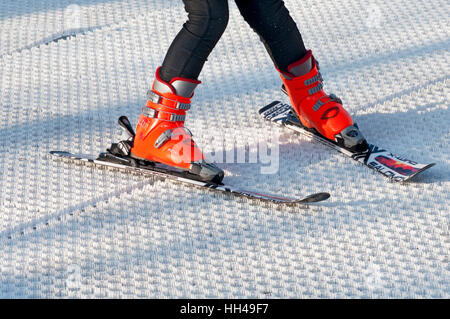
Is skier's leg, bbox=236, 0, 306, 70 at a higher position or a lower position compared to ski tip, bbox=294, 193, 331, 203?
higher

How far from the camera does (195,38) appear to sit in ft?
7.34

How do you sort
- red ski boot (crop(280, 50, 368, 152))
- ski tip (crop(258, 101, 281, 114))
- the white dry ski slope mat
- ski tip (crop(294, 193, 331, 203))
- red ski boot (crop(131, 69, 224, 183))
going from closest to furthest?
the white dry ski slope mat
ski tip (crop(294, 193, 331, 203))
red ski boot (crop(131, 69, 224, 183))
red ski boot (crop(280, 50, 368, 152))
ski tip (crop(258, 101, 281, 114))

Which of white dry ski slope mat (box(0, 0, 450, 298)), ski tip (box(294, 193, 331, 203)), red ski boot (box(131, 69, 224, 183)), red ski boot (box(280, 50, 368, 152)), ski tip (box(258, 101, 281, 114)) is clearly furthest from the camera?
ski tip (box(258, 101, 281, 114))

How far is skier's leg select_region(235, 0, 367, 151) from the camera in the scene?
93.7 inches

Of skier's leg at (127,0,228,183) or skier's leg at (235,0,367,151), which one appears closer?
skier's leg at (127,0,228,183)

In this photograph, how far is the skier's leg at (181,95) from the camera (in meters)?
2.22

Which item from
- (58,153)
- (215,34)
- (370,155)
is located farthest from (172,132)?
(370,155)

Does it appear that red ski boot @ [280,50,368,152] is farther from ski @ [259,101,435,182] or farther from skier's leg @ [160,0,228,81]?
skier's leg @ [160,0,228,81]

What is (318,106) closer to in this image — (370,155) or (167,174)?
(370,155)

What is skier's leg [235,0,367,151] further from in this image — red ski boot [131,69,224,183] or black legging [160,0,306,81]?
red ski boot [131,69,224,183]

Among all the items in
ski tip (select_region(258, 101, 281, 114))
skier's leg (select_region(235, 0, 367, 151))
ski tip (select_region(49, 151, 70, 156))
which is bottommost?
ski tip (select_region(49, 151, 70, 156))

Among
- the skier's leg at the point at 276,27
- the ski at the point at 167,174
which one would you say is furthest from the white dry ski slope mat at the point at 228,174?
the skier's leg at the point at 276,27

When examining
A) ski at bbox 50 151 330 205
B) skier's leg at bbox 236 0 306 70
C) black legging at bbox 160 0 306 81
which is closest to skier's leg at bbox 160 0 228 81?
black legging at bbox 160 0 306 81

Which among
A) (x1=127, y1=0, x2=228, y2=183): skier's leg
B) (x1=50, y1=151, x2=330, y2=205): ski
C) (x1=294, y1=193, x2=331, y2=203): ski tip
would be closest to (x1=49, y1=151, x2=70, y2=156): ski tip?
(x1=50, y1=151, x2=330, y2=205): ski
